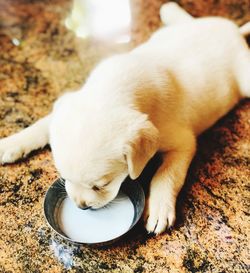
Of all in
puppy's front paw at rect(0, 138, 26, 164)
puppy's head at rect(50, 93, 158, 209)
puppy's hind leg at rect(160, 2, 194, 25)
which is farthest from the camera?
puppy's hind leg at rect(160, 2, 194, 25)

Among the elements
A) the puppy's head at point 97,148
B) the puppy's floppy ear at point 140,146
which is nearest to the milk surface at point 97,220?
the puppy's head at point 97,148

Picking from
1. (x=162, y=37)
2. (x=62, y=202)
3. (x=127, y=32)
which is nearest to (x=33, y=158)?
(x=62, y=202)

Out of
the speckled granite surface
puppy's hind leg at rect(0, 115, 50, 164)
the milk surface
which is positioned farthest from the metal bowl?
puppy's hind leg at rect(0, 115, 50, 164)

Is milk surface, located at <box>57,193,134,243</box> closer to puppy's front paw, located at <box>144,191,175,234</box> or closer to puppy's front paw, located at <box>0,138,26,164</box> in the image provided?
puppy's front paw, located at <box>144,191,175,234</box>

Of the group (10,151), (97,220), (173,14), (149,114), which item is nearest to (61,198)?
(97,220)

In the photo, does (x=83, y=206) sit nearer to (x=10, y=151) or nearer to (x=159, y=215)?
(x=159, y=215)

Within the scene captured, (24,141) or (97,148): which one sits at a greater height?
(97,148)
